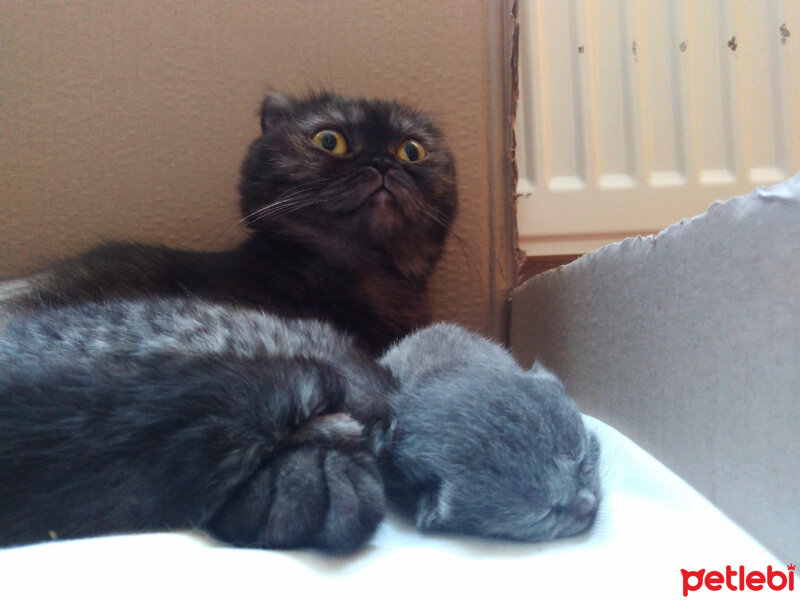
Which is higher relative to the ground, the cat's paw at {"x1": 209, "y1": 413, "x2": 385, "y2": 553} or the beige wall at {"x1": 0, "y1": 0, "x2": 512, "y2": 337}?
the beige wall at {"x1": 0, "y1": 0, "x2": 512, "y2": 337}

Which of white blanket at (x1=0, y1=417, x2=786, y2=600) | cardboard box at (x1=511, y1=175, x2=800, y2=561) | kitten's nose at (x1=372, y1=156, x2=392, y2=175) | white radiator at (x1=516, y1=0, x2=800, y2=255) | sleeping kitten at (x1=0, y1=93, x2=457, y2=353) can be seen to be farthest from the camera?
white radiator at (x1=516, y1=0, x2=800, y2=255)

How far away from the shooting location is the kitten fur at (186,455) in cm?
37

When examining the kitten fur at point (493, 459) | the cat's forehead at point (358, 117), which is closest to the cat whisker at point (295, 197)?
the cat's forehead at point (358, 117)

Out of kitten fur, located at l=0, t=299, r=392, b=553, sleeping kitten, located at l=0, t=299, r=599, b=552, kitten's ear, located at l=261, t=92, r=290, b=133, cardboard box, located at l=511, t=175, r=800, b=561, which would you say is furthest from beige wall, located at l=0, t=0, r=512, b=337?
kitten fur, located at l=0, t=299, r=392, b=553

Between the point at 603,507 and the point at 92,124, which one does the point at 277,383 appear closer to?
the point at 603,507

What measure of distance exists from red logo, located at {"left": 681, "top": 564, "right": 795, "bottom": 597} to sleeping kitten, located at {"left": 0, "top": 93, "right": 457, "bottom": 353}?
544 mm

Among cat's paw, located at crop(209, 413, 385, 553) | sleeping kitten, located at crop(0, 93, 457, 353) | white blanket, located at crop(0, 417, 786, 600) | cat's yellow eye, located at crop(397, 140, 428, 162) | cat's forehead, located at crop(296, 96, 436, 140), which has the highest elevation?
cat's forehead, located at crop(296, 96, 436, 140)

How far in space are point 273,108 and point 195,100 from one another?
0.52 ft

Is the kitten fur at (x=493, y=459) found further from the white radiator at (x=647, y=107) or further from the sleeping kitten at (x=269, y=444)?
the white radiator at (x=647, y=107)

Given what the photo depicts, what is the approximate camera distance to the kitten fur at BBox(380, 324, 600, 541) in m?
0.42

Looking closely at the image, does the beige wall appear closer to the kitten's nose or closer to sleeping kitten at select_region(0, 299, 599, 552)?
the kitten's nose

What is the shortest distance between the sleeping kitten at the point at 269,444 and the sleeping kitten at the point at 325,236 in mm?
366

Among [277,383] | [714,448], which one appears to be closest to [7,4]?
[277,383]

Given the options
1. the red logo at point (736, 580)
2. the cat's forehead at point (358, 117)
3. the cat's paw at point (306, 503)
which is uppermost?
the cat's forehead at point (358, 117)
